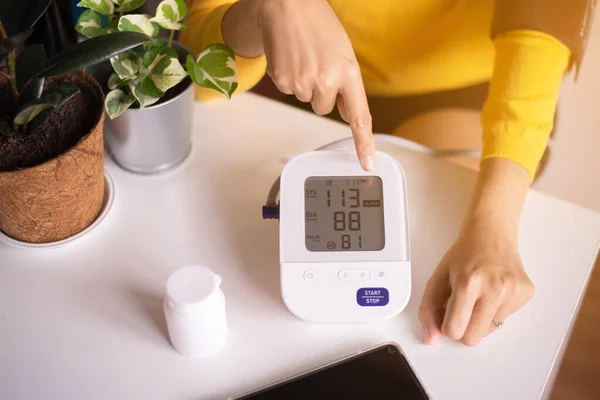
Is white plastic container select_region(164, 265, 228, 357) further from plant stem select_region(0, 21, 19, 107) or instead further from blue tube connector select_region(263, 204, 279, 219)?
plant stem select_region(0, 21, 19, 107)

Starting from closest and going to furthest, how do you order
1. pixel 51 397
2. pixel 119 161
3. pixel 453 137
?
pixel 51 397
pixel 119 161
pixel 453 137

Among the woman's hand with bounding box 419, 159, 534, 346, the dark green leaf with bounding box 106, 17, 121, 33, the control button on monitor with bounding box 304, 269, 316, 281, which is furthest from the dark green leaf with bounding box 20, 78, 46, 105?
the woman's hand with bounding box 419, 159, 534, 346

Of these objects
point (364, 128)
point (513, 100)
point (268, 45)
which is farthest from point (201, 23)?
point (513, 100)

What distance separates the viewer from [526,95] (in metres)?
0.77

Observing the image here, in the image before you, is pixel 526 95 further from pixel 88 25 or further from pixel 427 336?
pixel 88 25

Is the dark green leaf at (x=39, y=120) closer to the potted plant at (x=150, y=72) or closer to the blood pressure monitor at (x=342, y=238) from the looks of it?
the potted plant at (x=150, y=72)

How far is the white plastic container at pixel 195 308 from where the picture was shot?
21.7 inches

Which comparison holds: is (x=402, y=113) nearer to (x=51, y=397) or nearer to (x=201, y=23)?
(x=201, y=23)

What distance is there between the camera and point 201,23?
0.83m

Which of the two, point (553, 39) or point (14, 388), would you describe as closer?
point (14, 388)

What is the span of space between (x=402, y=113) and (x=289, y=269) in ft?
1.62

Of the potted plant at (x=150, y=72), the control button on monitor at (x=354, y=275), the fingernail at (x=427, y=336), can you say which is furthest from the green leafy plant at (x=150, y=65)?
the fingernail at (x=427, y=336)

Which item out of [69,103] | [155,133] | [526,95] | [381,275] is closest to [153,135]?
[155,133]

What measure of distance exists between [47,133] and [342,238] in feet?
1.08
